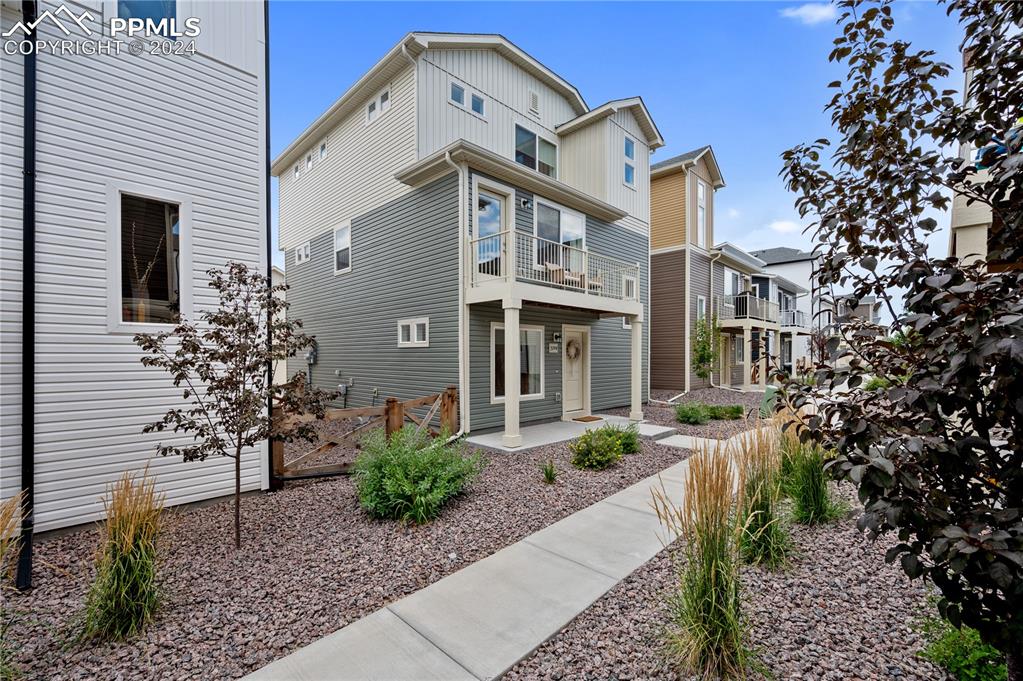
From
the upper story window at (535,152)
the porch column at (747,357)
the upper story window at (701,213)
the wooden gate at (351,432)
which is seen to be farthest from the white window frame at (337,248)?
the porch column at (747,357)

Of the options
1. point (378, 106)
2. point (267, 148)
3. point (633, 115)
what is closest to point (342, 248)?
point (378, 106)

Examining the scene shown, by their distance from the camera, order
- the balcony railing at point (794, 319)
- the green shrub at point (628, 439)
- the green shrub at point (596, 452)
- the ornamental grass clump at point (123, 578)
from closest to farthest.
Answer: the ornamental grass clump at point (123, 578), the green shrub at point (596, 452), the green shrub at point (628, 439), the balcony railing at point (794, 319)

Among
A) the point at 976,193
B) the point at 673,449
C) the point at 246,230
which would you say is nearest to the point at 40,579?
the point at 246,230

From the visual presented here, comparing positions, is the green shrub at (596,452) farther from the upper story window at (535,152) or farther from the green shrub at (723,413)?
the upper story window at (535,152)

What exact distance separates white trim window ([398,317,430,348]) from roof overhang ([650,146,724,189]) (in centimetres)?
1091

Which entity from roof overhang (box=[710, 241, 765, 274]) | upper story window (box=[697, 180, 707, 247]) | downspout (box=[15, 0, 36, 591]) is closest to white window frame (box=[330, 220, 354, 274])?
downspout (box=[15, 0, 36, 591])

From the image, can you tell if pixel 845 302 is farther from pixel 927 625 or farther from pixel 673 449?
pixel 673 449

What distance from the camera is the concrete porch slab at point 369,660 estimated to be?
2.40m

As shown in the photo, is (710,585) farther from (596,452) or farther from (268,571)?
(596,452)

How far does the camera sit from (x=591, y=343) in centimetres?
1173

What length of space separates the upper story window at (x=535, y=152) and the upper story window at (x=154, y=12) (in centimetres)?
731

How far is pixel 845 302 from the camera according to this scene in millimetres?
2031

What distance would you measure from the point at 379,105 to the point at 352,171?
1.88m

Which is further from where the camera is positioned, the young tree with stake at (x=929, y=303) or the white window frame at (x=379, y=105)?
the white window frame at (x=379, y=105)
